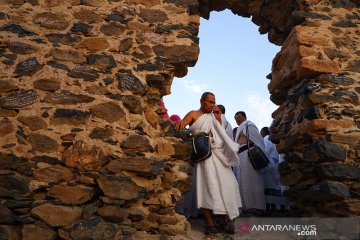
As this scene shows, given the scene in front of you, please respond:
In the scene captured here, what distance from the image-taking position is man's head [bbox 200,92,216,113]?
384cm

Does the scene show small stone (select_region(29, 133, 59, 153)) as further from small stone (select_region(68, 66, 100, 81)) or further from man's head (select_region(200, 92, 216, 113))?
man's head (select_region(200, 92, 216, 113))

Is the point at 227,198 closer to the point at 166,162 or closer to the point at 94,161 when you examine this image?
the point at 166,162

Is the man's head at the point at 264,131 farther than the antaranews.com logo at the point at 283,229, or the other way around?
the man's head at the point at 264,131

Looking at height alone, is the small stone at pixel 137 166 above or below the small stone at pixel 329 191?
above

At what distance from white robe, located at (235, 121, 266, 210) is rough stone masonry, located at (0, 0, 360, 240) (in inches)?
24.2

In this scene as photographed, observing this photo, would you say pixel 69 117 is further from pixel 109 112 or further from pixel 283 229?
pixel 283 229

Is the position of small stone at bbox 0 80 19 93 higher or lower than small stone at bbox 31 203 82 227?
higher

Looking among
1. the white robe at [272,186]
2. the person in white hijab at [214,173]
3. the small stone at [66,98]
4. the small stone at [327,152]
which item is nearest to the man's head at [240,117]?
the white robe at [272,186]

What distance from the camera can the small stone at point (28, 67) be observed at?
3.02 m

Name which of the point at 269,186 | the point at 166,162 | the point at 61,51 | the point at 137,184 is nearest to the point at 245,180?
the point at 269,186

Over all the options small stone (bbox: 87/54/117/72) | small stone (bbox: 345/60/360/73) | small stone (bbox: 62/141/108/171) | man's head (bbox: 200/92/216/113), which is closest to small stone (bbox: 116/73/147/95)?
small stone (bbox: 87/54/117/72)

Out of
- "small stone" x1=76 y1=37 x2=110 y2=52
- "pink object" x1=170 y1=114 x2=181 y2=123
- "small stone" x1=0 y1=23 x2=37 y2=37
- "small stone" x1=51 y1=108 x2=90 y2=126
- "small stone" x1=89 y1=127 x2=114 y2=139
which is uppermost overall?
"small stone" x1=0 y1=23 x2=37 y2=37

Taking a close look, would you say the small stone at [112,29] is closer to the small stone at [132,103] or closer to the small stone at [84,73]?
the small stone at [84,73]

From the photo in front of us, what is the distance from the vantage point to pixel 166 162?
2.99 meters
